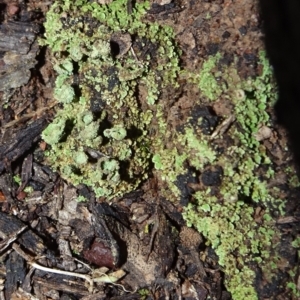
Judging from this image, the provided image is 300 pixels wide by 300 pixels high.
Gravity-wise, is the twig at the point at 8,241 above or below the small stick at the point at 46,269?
above

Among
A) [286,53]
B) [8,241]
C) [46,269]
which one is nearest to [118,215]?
[46,269]

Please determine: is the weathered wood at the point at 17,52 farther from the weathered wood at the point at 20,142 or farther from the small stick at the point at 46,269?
the small stick at the point at 46,269

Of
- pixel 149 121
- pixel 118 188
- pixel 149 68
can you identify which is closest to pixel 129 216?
pixel 118 188

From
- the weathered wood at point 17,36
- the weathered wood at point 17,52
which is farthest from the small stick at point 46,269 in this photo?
the weathered wood at point 17,36

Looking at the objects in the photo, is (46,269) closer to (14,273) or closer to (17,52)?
(14,273)

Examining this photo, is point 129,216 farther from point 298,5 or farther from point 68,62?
point 298,5

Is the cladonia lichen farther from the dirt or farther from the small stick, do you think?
the small stick

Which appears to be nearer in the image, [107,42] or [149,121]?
[107,42]
